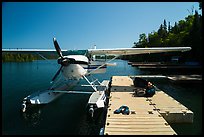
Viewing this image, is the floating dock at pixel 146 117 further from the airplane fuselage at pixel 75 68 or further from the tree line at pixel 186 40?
the tree line at pixel 186 40

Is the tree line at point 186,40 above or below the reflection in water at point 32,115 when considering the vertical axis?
above

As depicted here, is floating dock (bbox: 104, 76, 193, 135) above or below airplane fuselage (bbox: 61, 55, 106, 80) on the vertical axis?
below

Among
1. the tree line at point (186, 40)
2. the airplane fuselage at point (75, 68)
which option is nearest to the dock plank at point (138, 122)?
the airplane fuselage at point (75, 68)

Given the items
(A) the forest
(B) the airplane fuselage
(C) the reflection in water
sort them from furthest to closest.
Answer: (A) the forest < (B) the airplane fuselage < (C) the reflection in water

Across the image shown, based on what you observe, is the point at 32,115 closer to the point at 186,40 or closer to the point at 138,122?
the point at 138,122

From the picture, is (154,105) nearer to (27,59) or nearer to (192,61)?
(192,61)

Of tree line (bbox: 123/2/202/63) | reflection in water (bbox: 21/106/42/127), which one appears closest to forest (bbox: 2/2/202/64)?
tree line (bbox: 123/2/202/63)

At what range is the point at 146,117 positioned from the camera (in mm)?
5781

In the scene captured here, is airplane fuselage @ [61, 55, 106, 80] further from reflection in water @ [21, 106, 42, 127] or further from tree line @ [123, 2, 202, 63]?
tree line @ [123, 2, 202, 63]

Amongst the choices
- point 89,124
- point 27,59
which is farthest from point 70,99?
point 27,59

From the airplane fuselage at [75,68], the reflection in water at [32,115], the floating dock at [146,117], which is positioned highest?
the airplane fuselage at [75,68]

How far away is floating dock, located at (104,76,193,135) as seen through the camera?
4.79 meters

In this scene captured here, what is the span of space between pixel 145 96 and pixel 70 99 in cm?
421

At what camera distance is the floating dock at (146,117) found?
4785mm
